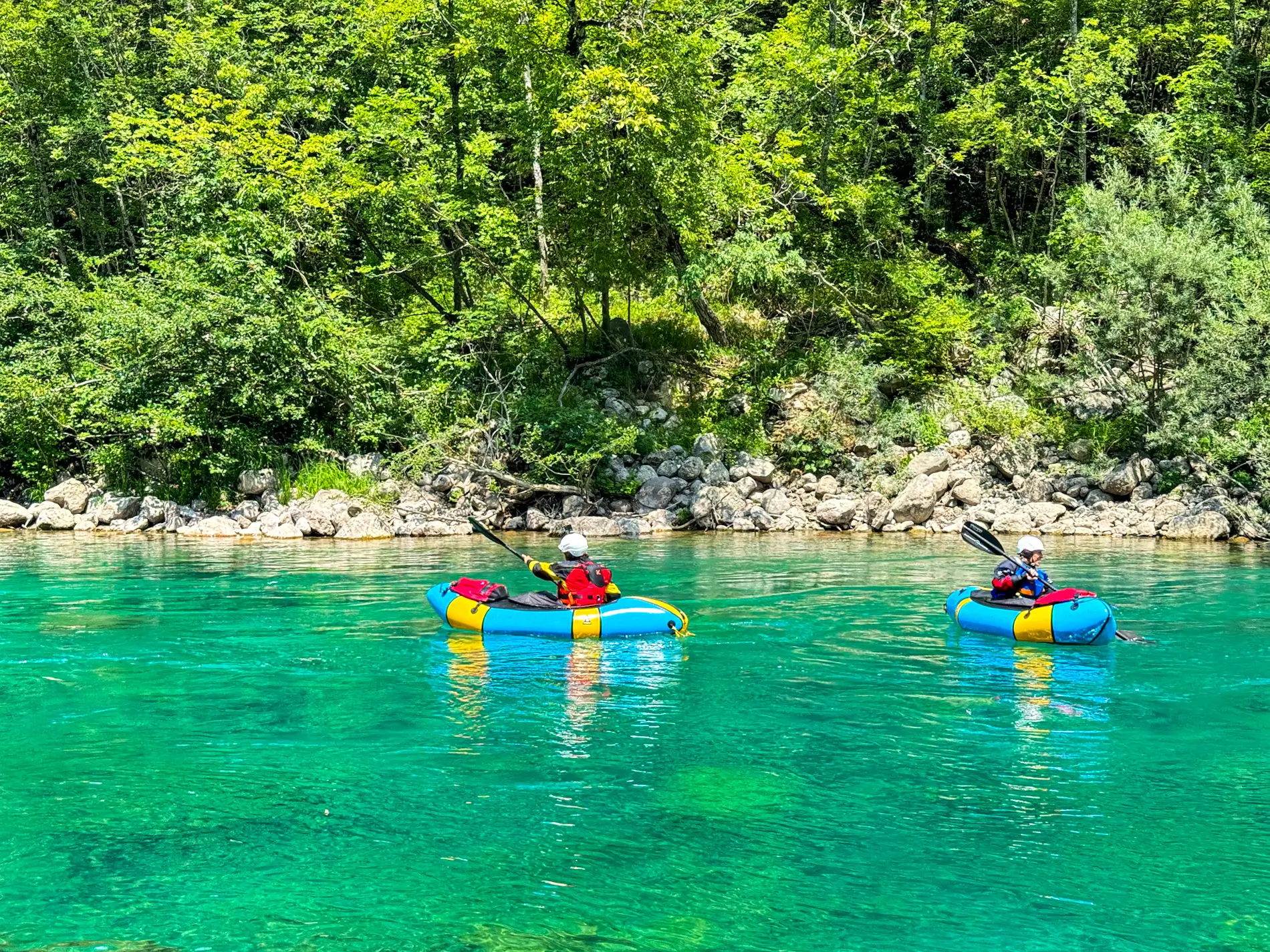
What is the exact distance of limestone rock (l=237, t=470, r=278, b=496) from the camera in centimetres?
2034

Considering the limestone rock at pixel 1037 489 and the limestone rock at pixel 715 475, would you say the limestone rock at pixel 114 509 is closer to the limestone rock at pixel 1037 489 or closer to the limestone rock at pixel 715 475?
the limestone rock at pixel 715 475

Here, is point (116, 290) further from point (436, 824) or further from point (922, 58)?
point (436, 824)

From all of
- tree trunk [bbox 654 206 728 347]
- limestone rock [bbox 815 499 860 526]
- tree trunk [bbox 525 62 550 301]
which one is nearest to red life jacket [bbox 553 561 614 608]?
limestone rock [bbox 815 499 860 526]

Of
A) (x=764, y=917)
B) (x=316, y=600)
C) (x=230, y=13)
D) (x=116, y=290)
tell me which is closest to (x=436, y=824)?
(x=764, y=917)

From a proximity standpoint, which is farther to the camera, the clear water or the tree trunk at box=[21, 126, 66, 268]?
the tree trunk at box=[21, 126, 66, 268]

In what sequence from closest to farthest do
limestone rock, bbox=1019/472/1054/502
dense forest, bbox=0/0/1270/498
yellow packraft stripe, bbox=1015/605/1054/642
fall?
yellow packraft stripe, bbox=1015/605/1054/642 → limestone rock, bbox=1019/472/1054/502 → dense forest, bbox=0/0/1270/498

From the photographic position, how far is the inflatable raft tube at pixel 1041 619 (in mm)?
10195

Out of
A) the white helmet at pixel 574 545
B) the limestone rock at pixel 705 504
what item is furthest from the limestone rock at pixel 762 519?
the white helmet at pixel 574 545

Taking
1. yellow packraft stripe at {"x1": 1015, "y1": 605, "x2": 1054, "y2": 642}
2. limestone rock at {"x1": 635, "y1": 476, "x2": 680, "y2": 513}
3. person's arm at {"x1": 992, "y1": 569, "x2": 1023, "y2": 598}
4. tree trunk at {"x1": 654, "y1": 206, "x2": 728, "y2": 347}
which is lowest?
yellow packraft stripe at {"x1": 1015, "y1": 605, "x2": 1054, "y2": 642}

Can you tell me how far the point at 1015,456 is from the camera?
66.3 ft

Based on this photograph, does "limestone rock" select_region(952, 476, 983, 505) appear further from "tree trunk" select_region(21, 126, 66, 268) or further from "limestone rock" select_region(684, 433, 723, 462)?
"tree trunk" select_region(21, 126, 66, 268)

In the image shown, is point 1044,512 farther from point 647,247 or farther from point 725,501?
point 647,247

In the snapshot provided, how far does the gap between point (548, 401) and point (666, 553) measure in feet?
17.2

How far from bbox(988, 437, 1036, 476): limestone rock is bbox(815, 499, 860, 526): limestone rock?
2873mm
